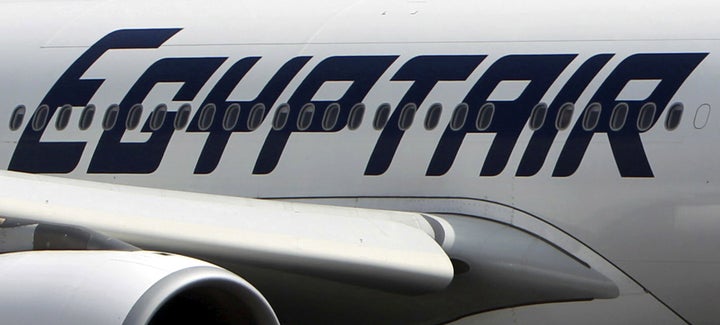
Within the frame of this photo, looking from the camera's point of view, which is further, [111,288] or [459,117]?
[459,117]

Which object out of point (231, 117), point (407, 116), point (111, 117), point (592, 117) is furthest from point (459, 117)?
point (111, 117)

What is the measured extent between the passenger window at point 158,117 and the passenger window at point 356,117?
1.14 meters


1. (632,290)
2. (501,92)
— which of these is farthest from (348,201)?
(632,290)

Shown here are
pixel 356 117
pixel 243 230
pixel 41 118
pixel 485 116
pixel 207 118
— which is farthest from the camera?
pixel 41 118

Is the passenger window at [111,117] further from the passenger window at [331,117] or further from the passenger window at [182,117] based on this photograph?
the passenger window at [331,117]

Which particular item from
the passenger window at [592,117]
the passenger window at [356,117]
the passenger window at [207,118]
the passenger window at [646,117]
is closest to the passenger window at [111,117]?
the passenger window at [207,118]

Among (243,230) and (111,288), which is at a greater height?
(243,230)

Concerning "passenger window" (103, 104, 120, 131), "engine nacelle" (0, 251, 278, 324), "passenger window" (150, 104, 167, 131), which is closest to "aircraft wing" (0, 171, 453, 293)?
"engine nacelle" (0, 251, 278, 324)

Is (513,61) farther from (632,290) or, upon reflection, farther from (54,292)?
(54,292)

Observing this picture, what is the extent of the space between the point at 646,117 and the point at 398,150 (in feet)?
4.43

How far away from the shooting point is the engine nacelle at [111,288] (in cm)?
561

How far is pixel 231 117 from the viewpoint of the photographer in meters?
8.46

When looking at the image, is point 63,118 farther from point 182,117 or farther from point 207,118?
point 207,118

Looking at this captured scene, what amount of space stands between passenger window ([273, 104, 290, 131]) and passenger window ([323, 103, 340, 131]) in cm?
23
